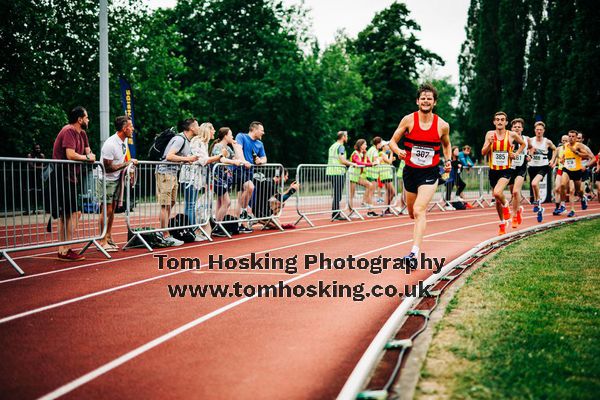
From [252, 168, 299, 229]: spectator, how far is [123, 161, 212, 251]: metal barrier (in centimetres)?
180

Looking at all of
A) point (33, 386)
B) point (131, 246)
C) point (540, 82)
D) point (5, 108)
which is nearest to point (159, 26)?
point (5, 108)

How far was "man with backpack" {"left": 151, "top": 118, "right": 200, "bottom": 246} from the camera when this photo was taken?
34.8 ft

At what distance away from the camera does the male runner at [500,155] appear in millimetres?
11375

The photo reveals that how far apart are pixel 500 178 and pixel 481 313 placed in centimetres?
689

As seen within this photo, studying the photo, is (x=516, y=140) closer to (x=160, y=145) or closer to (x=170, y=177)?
(x=170, y=177)

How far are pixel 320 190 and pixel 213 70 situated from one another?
3261 centimetres

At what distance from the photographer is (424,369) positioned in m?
3.84

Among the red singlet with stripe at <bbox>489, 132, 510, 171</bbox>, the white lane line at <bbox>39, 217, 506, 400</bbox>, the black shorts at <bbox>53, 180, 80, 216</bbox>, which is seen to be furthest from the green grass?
the black shorts at <bbox>53, 180, 80, 216</bbox>

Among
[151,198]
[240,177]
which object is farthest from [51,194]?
[240,177]

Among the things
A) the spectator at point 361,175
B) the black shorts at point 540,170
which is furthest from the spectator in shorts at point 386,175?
the black shorts at point 540,170

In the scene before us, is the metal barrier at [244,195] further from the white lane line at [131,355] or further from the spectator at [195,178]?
the white lane line at [131,355]

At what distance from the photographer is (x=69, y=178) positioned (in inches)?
347

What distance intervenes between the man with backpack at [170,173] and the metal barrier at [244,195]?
89cm

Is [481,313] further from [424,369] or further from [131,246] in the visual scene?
[131,246]
